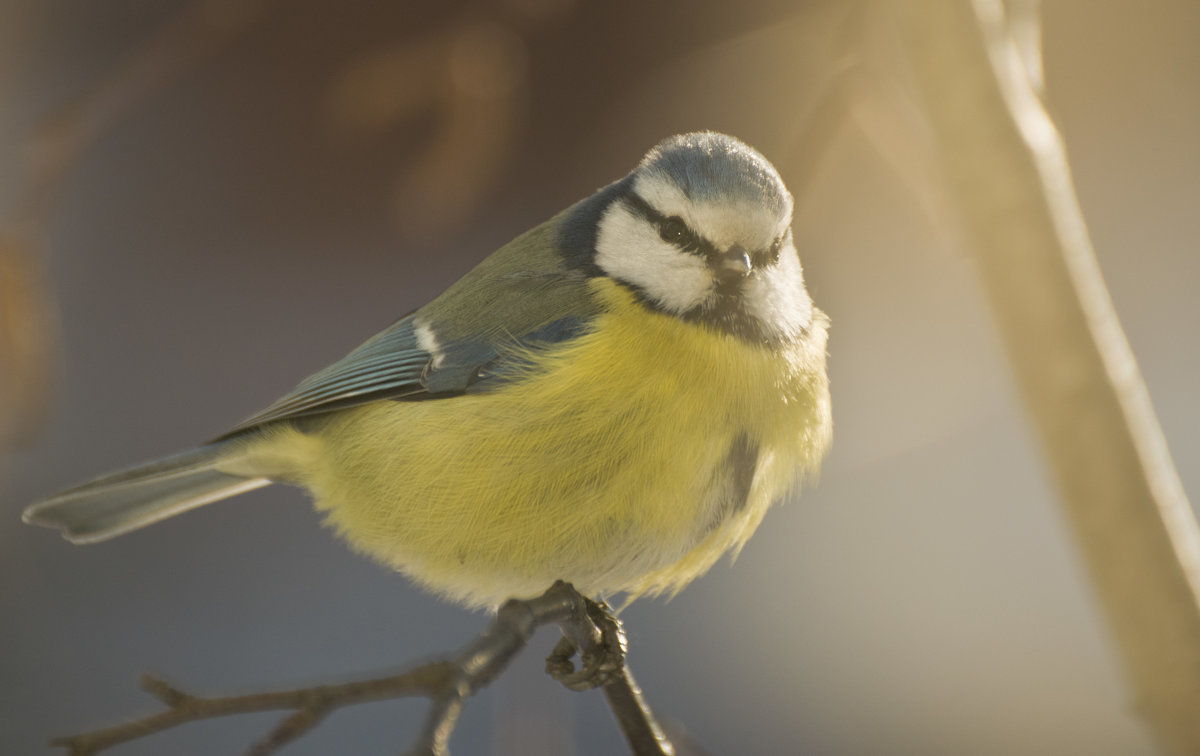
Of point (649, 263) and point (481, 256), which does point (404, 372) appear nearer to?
point (649, 263)

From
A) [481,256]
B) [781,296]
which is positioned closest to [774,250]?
[781,296]

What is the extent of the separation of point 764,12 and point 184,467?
123 centimetres

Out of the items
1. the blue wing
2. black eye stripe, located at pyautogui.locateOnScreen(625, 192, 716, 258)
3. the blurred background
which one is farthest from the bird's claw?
the blurred background

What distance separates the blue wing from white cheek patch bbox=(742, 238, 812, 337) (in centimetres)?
19

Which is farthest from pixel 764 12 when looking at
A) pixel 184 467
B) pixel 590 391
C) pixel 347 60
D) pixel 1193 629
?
pixel 1193 629

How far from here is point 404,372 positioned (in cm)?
127

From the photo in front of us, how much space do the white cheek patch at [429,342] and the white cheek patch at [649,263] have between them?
8.5 inches

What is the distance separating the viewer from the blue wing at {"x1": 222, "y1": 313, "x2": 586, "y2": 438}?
1.16 metres

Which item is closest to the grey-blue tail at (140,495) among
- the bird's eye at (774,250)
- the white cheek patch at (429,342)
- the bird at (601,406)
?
the bird at (601,406)

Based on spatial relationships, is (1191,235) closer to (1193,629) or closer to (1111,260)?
(1111,260)

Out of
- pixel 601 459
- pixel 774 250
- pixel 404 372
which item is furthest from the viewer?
pixel 404 372

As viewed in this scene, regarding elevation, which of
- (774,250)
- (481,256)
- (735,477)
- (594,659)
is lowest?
(594,659)

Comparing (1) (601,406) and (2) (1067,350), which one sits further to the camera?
(1) (601,406)

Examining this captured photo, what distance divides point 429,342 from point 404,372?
5 centimetres
